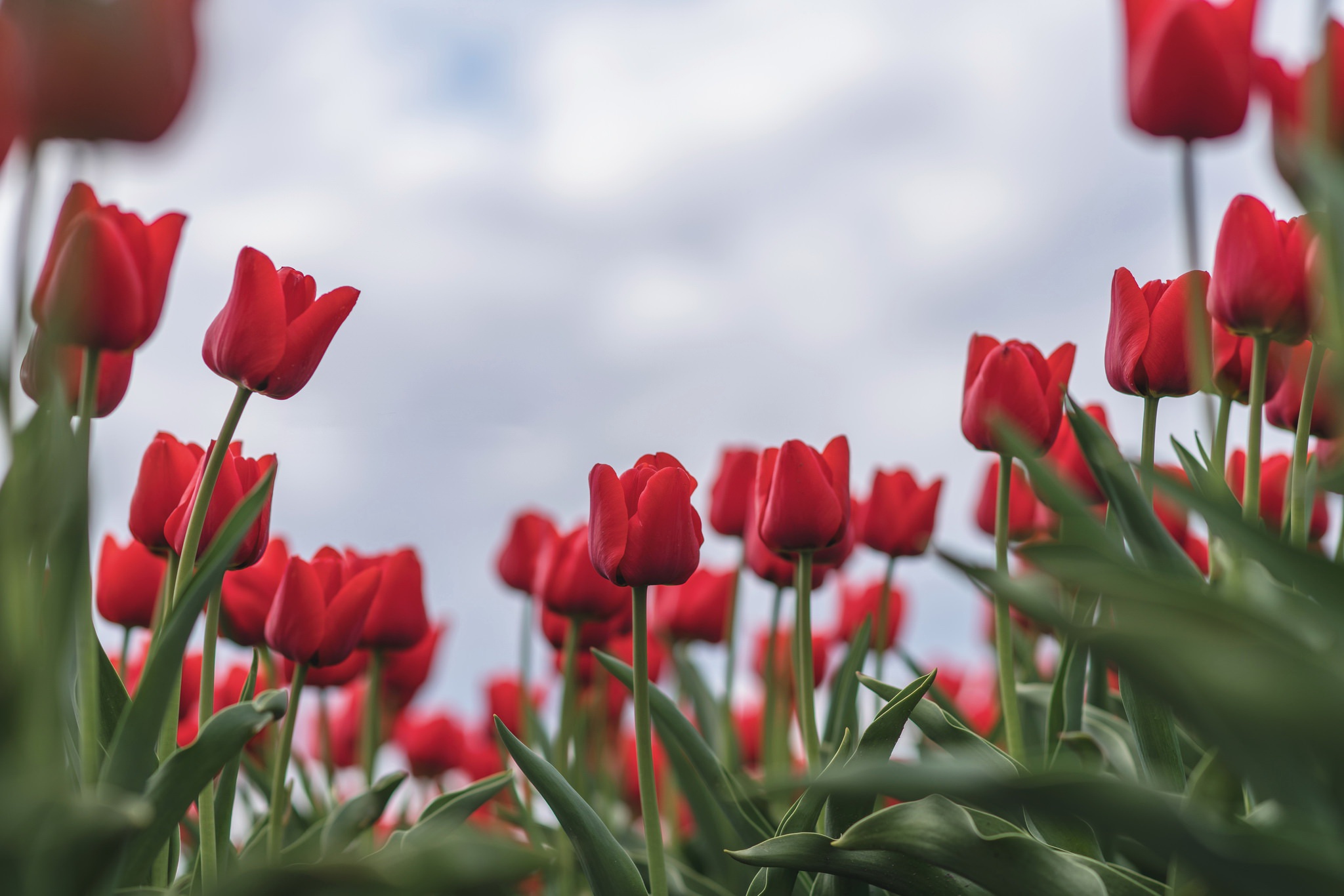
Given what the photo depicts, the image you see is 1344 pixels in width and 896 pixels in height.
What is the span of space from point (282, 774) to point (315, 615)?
16 cm

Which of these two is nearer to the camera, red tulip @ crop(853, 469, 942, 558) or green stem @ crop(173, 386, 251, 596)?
green stem @ crop(173, 386, 251, 596)

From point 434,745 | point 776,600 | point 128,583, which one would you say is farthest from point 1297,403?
point 434,745

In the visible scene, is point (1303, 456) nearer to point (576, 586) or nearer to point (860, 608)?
point (576, 586)

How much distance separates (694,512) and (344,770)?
178cm

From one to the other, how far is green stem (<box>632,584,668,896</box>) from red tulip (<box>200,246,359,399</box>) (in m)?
0.36

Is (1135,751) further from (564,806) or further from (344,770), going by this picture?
(344,770)

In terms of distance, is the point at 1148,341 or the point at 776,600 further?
the point at 776,600

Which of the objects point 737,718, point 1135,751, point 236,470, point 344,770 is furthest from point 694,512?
point 344,770

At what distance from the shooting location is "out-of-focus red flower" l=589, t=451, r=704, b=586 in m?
0.93

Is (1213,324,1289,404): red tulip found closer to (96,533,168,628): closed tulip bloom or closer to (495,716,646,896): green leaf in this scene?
(495,716,646,896): green leaf

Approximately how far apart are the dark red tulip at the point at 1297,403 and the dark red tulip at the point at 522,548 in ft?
3.41

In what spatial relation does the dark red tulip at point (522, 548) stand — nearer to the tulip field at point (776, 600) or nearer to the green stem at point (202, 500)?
the tulip field at point (776, 600)

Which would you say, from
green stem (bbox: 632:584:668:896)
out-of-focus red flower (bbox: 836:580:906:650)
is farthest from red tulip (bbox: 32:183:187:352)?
out-of-focus red flower (bbox: 836:580:906:650)

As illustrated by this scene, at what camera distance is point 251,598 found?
123 cm
